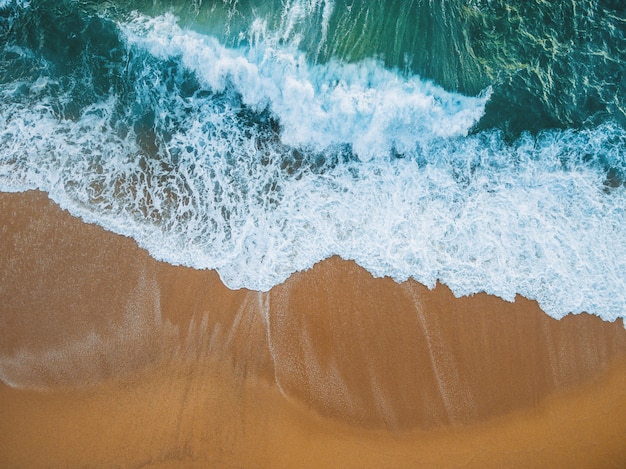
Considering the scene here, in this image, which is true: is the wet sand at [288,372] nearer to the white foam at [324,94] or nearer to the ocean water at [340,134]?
the ocean water at [340,134]

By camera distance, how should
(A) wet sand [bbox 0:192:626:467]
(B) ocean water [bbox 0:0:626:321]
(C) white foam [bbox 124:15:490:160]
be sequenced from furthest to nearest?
(C) white foam [bbox 124:15:490:160] → (B) ocean water [bbox 0:0:626:321] → (A) wet sand [bbox 0:192:626:467]

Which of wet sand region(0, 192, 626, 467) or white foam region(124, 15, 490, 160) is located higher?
white foam region(124, 15, 490, 160)

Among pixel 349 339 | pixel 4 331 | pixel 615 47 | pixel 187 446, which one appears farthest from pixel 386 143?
pixel 4 331

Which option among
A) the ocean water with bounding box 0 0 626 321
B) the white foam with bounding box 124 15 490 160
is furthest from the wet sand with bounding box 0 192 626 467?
the white foam with bounding box 124 15 490 160

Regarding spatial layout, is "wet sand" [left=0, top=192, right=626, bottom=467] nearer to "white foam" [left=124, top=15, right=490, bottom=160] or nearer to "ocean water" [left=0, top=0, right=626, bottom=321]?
"ocean water" [left=0, top=0, right=626, bottom=321]

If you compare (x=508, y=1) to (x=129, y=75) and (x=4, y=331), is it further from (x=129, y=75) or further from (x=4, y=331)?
(x=4, y=331)

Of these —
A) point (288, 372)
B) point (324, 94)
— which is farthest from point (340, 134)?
point (288, 372)

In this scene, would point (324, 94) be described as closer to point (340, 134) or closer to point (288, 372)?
point (340, 134)

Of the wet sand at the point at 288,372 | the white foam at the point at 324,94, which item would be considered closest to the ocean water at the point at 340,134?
the white foam at the point at 324,94
